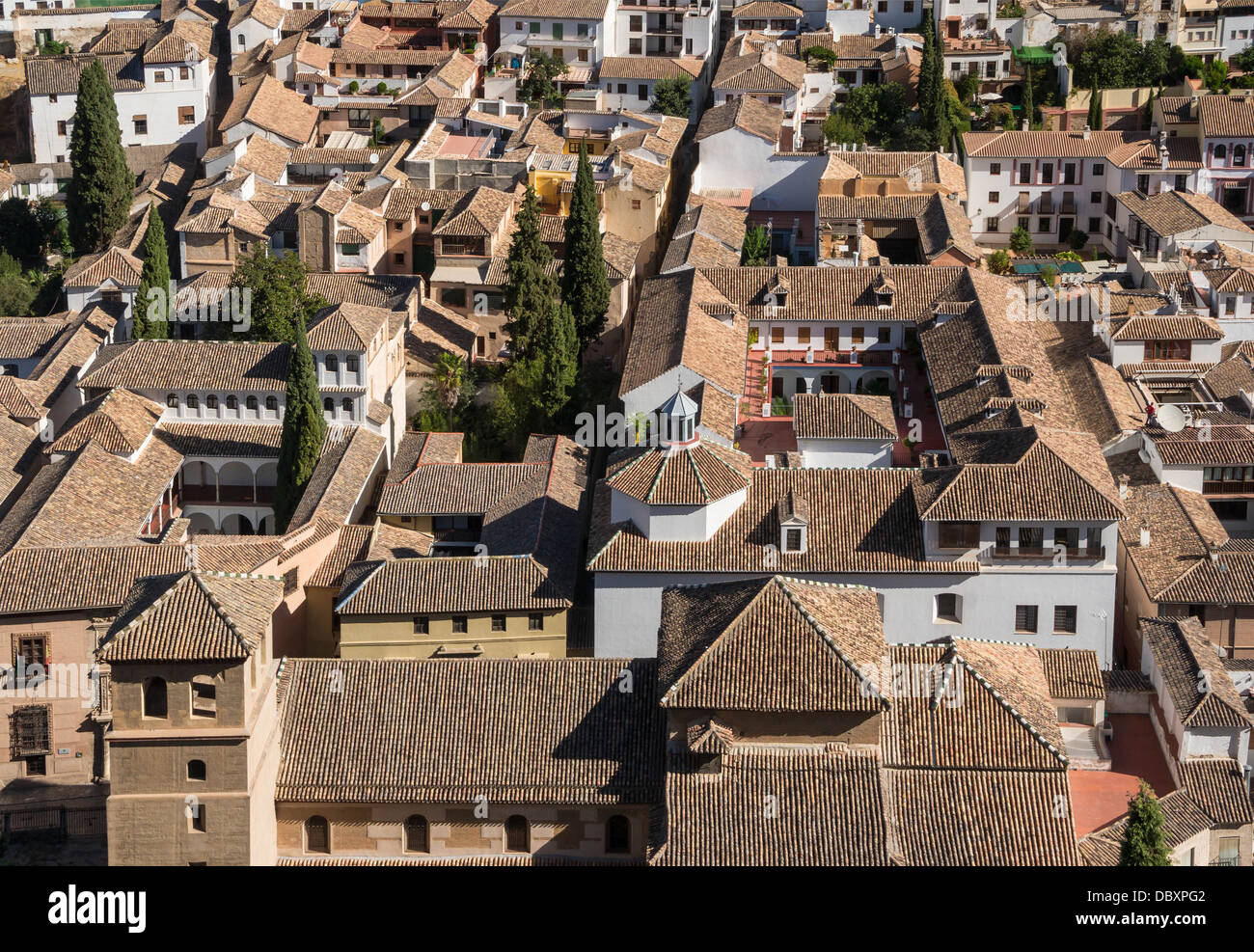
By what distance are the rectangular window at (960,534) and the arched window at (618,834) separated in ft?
44.9

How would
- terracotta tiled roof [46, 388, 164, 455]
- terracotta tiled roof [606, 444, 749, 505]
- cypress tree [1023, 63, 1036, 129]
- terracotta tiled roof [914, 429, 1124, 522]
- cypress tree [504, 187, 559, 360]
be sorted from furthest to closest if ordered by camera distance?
cypress tree [1023, 63, 1036, 129] < cypress tree [504, 187, 559, 360] < terracotta tiled roof [46, 388, 164, 455] < terracotta tiled roof [606, 444, 749, 505] < terracotta tiled roof [914, 429, 1124, 522]

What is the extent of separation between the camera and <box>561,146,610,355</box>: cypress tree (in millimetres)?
68500

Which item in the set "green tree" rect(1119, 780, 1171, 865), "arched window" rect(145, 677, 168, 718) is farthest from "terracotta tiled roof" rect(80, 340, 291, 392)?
"green tree" rect(1119, 780, 1171, 865)

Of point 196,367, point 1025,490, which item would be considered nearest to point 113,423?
point 196,367

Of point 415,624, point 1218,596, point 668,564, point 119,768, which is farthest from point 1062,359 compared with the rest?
point 119,768

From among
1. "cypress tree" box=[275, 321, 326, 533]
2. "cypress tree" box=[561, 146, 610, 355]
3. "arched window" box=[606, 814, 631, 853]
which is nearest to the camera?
"arched window" box=[606, 814, 631, 853]

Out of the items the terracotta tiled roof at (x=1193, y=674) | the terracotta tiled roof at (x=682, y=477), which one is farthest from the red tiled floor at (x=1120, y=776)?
the terracotta tiled roof at (x=682, y=477)

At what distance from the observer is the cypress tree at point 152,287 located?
69688 mm

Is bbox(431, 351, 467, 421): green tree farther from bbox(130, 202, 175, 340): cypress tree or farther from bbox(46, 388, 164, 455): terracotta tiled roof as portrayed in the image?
bbox(130, 202, 175, 340): cypress tree

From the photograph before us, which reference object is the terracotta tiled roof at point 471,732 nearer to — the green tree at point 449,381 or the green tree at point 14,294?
the green tree at point 449,381

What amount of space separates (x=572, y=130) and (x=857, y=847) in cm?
5723

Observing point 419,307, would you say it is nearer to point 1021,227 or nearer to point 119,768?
point 1021,227

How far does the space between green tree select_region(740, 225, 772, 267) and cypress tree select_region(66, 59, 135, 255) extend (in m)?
29.3

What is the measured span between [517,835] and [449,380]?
30477 millimetres
